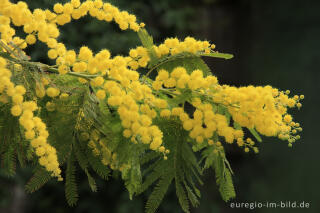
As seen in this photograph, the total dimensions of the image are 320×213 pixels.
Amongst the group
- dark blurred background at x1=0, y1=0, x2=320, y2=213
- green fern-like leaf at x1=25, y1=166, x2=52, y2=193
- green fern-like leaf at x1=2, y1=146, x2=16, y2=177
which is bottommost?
green fern-like leaf at x1=25, y1=166, x2=52, y2=193

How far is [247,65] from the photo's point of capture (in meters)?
4.84

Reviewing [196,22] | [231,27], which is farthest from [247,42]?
[196,22]

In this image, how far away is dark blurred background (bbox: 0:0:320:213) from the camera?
4.40 metres

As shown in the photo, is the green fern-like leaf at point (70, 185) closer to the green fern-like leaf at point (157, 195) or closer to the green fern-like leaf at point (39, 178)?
the green fern-like leaf at point (39, 178)

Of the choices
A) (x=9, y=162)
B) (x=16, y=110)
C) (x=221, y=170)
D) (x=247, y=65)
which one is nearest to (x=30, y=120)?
(x=16, y=110)

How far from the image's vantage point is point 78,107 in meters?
1.40

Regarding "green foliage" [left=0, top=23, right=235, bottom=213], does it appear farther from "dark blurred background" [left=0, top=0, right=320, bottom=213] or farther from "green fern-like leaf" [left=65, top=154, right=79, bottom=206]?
"dark blurred background" [left=0, top=0, right=320, bottom=213]

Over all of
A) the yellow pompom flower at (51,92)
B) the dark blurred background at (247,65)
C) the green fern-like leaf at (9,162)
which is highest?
the dark blurred background at (247,65)

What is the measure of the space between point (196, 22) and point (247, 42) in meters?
0.66

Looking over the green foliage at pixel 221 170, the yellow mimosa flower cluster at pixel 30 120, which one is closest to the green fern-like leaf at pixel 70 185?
the yellow mimosa flower cluster at pixel 30 120

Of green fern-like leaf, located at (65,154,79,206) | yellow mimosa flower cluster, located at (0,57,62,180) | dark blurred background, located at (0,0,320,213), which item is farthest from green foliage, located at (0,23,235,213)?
dark blurred background, located at (0,0,320,213)

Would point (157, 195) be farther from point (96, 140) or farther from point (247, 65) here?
point (247, 65)

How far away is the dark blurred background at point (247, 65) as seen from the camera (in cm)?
440

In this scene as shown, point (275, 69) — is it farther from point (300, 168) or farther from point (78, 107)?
point (78, 107)
